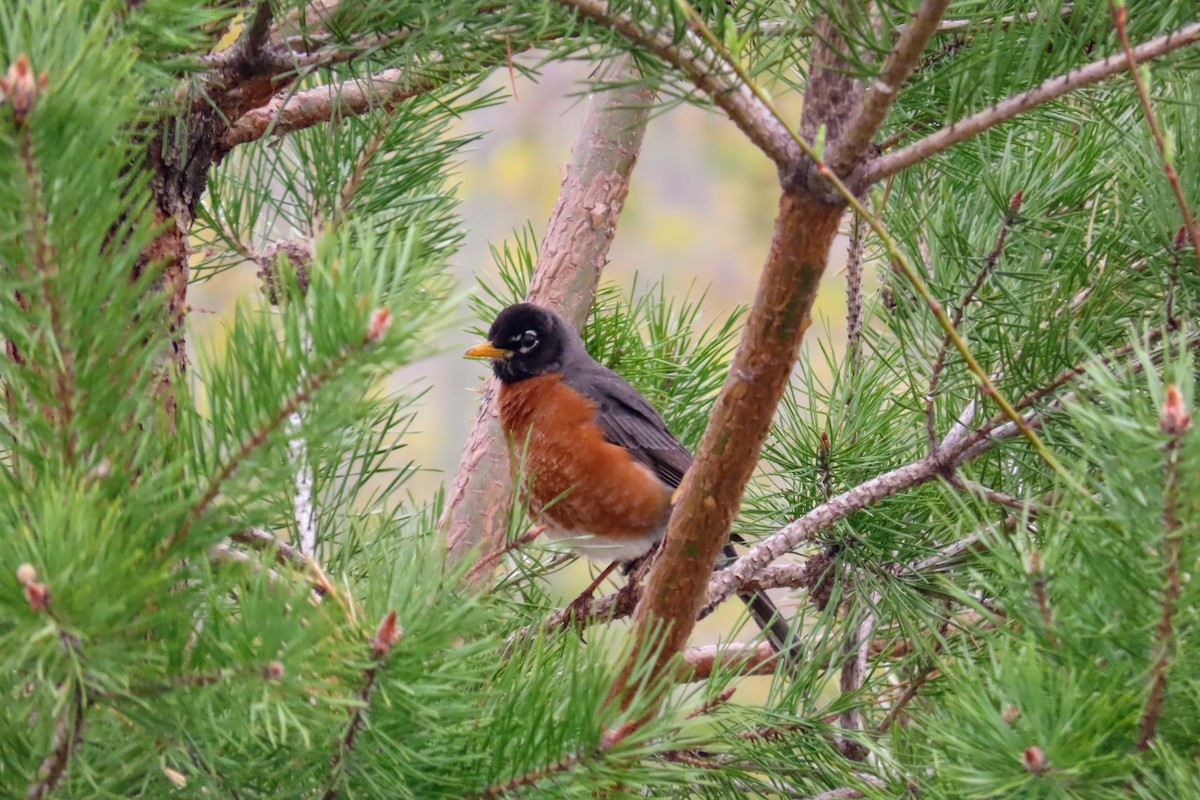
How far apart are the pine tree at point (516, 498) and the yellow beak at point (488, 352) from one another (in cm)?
118

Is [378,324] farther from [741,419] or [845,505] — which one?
[845,505]

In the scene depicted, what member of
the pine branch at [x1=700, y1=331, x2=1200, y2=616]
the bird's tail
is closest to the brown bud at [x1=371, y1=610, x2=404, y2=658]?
the pine branch at [x1=700, y1=331, x2=1200, y2=616]

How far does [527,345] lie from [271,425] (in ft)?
6.60

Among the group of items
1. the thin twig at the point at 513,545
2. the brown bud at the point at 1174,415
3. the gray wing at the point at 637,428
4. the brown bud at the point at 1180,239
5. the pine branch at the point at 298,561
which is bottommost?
the pine branch at the point at 298,561

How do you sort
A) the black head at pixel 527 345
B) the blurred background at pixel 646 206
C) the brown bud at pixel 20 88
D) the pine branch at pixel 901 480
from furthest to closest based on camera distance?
the blurred background at pixel 646 206 < the black head at pixel 527 345 < the pine branch at pixel 901 480 < the brown bud at pixel 20 88

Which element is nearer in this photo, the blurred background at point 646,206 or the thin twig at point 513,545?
the thin twig at point 513,545

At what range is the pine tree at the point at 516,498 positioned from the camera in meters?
0.69

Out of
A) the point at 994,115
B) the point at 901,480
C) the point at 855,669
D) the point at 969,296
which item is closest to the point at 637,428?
the point at 855,669

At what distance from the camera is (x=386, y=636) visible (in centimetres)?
79

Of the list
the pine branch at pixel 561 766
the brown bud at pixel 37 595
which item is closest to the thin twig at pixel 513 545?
the pine branch at pixel 561 766

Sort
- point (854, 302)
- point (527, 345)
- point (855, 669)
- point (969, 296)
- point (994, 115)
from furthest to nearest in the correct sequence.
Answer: point (527, 345)
point (854, 302)
point (855, 669)
point (969, 296)
point (994, 115)

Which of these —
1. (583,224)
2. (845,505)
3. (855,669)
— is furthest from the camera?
(583,224)

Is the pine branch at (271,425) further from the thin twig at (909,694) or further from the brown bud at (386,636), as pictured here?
the thin twig at (909,694)

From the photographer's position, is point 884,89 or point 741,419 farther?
point 741,419
